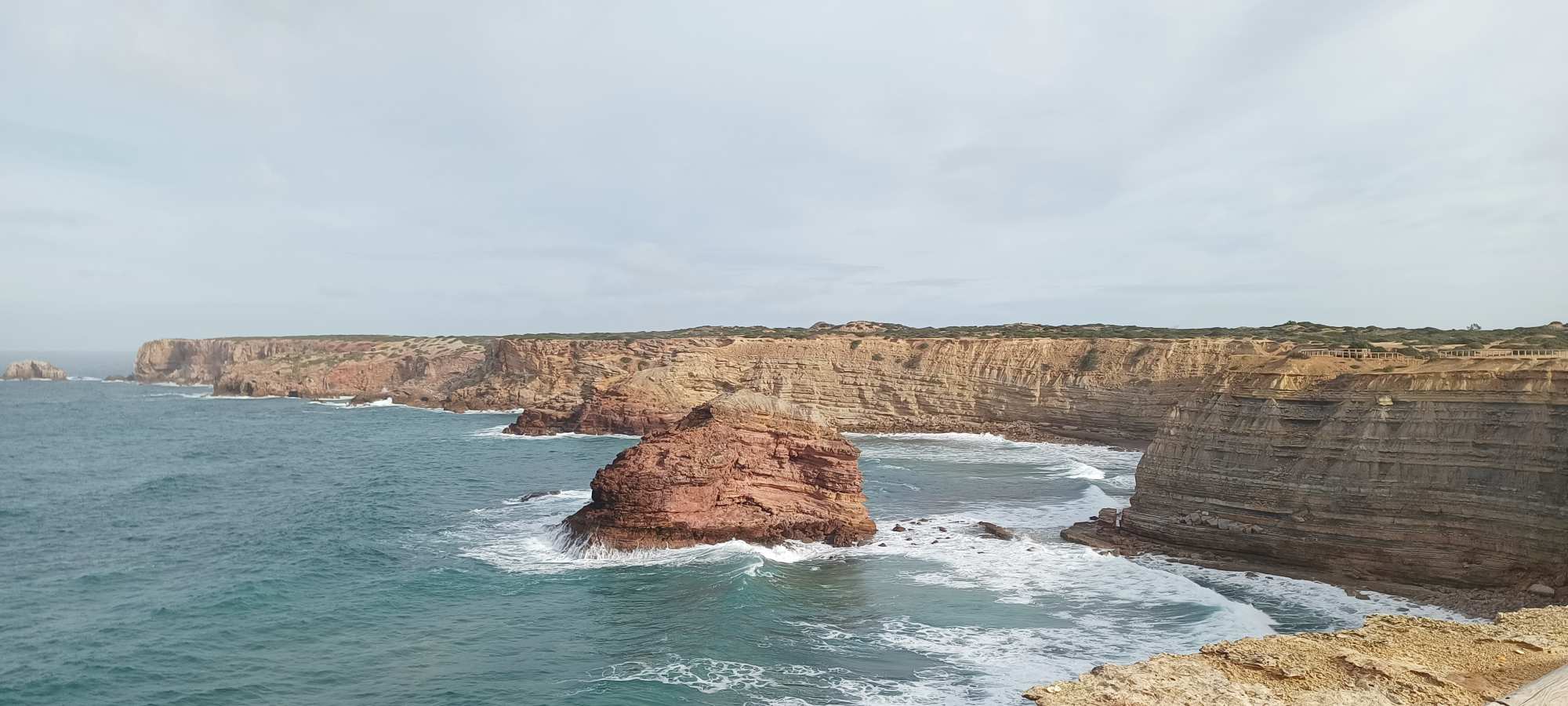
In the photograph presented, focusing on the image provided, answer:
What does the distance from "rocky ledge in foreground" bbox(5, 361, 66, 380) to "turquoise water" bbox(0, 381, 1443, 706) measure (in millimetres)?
147081

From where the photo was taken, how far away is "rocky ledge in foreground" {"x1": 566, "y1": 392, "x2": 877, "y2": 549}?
89.7 feet

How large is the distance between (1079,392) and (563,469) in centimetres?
3631

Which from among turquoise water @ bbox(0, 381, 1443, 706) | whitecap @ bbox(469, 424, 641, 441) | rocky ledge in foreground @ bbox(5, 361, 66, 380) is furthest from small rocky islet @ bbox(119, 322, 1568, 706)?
rocky ledge in foreground @ bbox(5, 361, 66, 380)

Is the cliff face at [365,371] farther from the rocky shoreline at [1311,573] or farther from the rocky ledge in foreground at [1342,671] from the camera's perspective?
the rocky ledge in foreground at [1342,671]

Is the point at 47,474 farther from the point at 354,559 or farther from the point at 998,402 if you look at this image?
the point at 998,402

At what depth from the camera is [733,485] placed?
28422 mm

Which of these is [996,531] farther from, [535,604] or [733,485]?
[535,604]

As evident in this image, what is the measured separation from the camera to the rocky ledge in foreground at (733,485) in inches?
1076

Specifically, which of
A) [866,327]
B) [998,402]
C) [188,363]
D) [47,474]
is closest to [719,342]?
[866,327]

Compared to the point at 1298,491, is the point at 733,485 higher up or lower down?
lower down

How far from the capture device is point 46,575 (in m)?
24.7

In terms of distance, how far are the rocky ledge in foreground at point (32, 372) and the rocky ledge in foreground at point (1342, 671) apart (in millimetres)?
196438

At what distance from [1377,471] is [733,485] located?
61.8 feet

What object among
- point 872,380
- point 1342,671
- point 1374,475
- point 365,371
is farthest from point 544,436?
point 365,371
